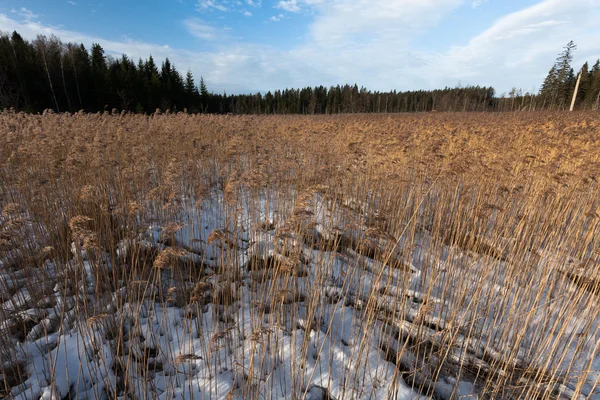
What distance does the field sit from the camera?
2299 mm

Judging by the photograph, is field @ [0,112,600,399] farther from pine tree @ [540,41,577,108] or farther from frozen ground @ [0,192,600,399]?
pine tree @ [540,41,577,108]

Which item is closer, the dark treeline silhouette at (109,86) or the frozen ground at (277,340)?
the frozen ground at (277,340)

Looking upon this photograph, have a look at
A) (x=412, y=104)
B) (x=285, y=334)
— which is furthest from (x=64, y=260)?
(x=412, y=104)

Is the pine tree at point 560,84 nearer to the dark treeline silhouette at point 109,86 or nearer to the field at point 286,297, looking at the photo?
the dark treeline silhouette at point 109,86

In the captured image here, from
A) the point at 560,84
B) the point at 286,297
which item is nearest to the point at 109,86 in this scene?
the point at 286,297

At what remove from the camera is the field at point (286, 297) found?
90.5 inches

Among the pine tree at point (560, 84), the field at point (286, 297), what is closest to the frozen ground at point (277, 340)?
the field at point (286, 297)

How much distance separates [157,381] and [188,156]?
18.8ft

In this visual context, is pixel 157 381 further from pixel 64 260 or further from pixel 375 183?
pixel 375 183

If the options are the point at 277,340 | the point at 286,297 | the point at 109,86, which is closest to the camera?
the point at 277,340

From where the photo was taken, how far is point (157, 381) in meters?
2.41

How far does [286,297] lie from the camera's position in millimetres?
2982

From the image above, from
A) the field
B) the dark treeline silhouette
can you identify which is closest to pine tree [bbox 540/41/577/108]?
the dark treeline silhouette

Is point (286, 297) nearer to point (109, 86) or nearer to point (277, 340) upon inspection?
point (277, 340)
